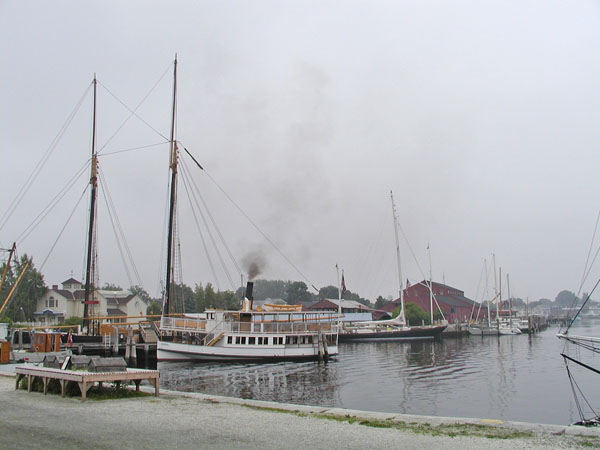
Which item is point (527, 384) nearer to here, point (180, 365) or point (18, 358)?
point (180, 365)

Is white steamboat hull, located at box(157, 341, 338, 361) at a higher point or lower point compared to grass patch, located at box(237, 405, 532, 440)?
lower

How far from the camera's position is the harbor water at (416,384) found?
25.8 meters

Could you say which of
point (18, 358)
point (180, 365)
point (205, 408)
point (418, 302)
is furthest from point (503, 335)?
point (205, 408)

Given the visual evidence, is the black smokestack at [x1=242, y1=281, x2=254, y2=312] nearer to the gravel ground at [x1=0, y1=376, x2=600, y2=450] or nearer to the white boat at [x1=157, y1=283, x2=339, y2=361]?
the white boat at [x1=157, y1=283, x2=339, y2=361]

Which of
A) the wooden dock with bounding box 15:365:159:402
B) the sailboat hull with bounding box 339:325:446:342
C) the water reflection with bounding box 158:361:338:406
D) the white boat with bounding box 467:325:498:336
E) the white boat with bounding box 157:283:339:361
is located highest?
the wooden dock with bounding box 15:365:159:402

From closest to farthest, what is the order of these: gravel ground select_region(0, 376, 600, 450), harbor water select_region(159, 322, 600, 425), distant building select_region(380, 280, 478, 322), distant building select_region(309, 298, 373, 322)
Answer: gravel ground select_region(0, 376, 600, 450)
harbor water select_region(159, 322, 600, 425)
distant building select_region(309, 298, 373, 322)
distant building select_region(380, 280, 478, 322)

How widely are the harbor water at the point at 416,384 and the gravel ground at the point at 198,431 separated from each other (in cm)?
1123

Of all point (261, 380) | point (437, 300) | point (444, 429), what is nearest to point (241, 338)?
point (261, 380)

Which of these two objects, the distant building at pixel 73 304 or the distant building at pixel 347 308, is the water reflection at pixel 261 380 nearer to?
the distant building at pixel 73 304

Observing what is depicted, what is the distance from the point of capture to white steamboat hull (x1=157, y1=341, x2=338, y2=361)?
4919 cm

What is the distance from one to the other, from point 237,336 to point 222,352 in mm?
2293

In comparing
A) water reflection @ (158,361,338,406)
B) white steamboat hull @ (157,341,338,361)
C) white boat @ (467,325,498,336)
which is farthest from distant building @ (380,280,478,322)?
water reflection @ (158,361,338,406)

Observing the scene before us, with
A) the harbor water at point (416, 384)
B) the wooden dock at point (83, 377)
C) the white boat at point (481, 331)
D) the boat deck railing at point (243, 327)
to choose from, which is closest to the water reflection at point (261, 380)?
the harbor water at point (416, 384)

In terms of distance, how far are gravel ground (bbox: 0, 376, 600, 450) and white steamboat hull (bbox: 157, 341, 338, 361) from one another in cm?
3271
